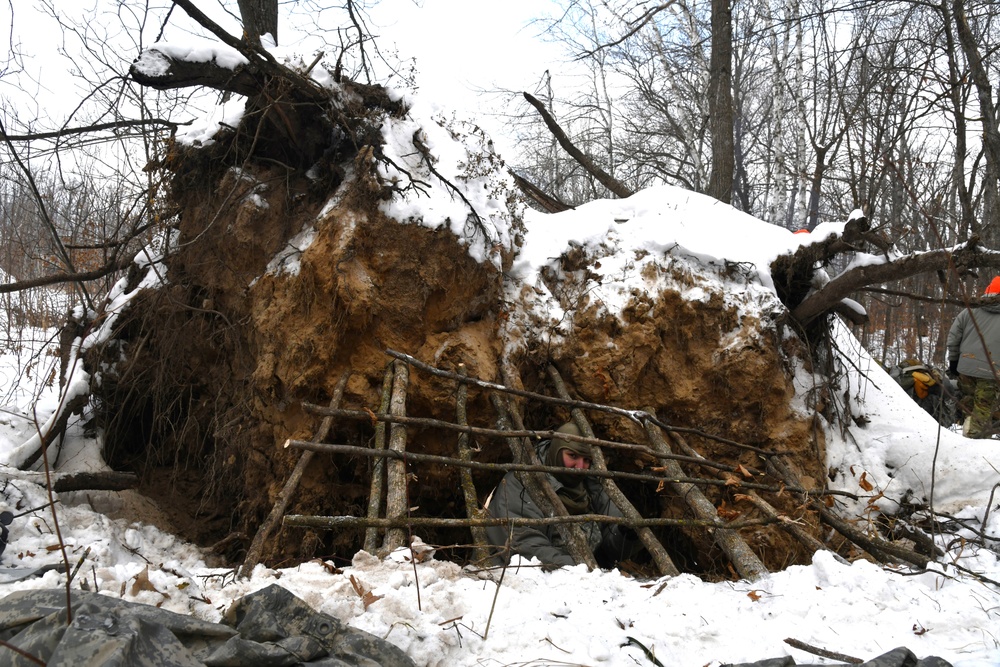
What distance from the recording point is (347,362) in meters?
4.99

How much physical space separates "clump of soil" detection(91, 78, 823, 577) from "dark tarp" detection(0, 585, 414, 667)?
2.22 meters

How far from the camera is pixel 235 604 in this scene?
254 centimetres

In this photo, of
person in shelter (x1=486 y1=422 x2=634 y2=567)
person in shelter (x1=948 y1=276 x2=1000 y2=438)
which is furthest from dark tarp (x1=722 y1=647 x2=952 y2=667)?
person in shelter (x1=948 y1=276 x2=1000 y2=438)

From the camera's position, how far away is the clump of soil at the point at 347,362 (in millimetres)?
4883

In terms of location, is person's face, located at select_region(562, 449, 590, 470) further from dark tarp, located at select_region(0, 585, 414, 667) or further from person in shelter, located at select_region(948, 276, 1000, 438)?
person in shelter, located at select_region(948, 276, 1000, 438)

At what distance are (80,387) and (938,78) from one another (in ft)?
26.4

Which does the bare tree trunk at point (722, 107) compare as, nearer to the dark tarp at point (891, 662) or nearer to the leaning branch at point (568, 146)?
the leaning branch at point (568, 146)

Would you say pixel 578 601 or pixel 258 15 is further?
pixel 258 15

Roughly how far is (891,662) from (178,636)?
8.68ft

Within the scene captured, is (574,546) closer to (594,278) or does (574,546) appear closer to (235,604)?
(235,604)

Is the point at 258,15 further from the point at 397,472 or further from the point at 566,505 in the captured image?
the point at 566,505

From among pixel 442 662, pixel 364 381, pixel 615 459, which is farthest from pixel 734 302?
pixel 442 662

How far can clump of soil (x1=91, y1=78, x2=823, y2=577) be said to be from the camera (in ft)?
16.0

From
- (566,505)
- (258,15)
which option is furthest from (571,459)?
(258,15)
